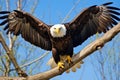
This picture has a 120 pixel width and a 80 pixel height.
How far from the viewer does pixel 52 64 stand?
5.06m

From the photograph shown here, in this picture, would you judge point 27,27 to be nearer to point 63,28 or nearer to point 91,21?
point 63,28

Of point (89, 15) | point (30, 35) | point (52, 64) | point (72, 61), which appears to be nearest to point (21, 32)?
point (30, 35)

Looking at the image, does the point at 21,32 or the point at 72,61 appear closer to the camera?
the point at 72,61

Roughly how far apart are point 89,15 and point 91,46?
161 cm

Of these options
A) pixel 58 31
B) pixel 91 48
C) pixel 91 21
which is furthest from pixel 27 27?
pixel 91 48

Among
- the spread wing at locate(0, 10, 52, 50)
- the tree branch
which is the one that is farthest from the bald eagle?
the tree branch

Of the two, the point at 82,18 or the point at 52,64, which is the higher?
the point at 82,18

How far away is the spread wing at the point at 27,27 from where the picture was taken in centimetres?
525

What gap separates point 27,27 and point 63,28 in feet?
2.53

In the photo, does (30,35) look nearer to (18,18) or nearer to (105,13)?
(18,18)

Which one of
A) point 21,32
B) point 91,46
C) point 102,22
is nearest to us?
point 91,46

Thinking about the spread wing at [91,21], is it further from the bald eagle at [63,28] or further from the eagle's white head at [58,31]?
the eagle's white head at [58,31]

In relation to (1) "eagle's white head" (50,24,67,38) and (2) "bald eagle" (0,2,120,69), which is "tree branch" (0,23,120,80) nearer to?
(2) "bald eagle" (0,2,120,69)

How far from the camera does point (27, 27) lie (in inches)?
213
